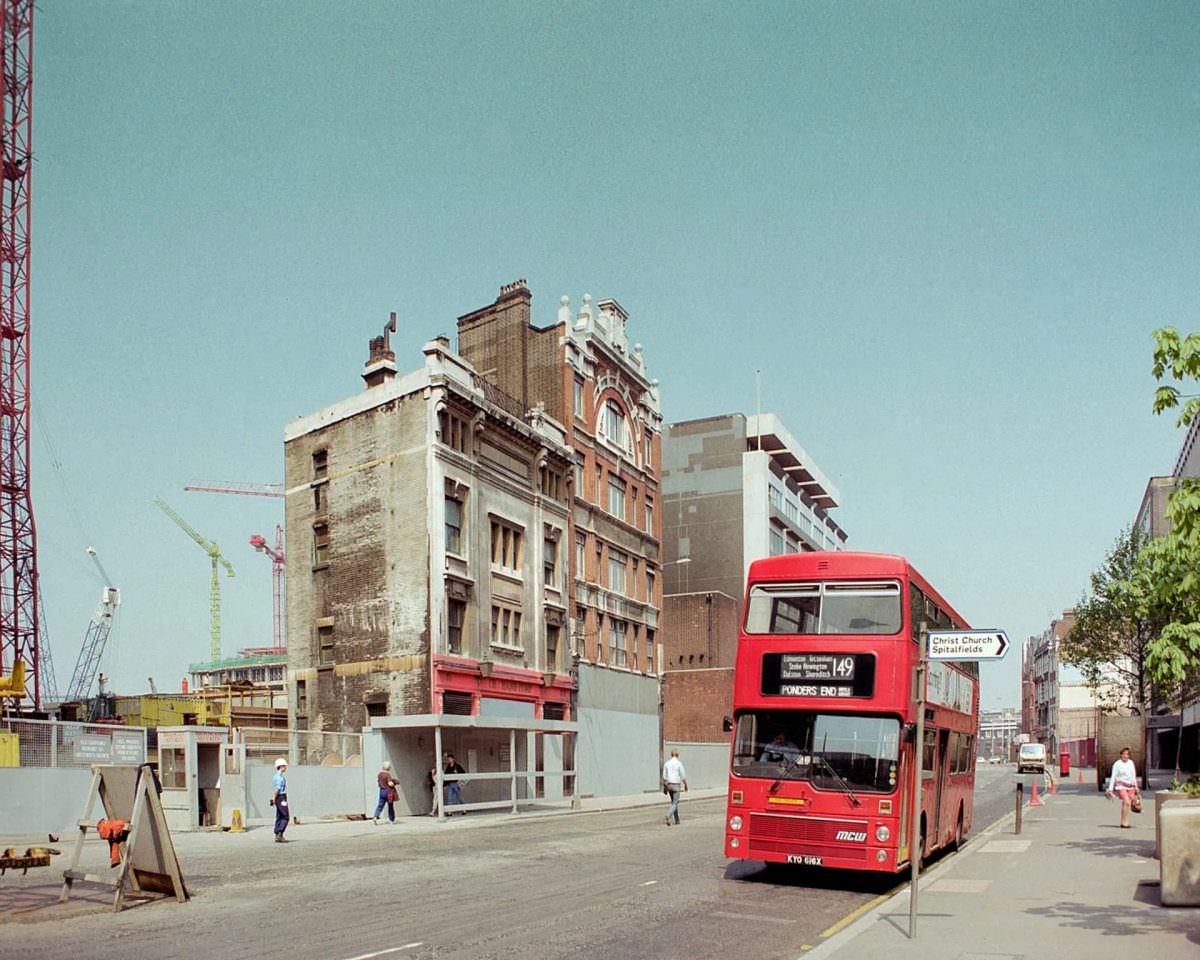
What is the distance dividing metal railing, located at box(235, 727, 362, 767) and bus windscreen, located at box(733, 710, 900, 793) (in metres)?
18.2

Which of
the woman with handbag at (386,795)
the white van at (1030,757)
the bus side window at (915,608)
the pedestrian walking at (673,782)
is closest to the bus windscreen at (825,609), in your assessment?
the bus side window at (915,608)

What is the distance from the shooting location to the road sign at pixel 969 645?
11.5m

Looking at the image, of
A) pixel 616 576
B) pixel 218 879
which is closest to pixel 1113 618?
pixel 616 576

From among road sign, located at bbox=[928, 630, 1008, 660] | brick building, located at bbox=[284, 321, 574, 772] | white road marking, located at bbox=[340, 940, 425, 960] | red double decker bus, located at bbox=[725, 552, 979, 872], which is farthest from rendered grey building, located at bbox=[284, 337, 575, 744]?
road sign, located at bbox=[928, 630, 1008, 660]

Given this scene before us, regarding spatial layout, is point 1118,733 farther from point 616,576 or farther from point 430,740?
point 430,740

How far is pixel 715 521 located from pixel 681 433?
688cm

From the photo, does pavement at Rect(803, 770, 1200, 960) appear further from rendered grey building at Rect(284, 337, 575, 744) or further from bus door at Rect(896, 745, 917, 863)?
rendered grey building at Rect(284, 337, 575, 744)

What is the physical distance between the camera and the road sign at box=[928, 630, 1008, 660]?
11.5 m

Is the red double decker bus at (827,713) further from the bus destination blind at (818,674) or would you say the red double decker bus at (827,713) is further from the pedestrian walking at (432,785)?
the pedestrian walking at (432,785)

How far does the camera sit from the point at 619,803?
4212cm

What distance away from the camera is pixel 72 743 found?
27.3 m

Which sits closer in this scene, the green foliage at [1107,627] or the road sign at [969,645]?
the road sign at [969,645]

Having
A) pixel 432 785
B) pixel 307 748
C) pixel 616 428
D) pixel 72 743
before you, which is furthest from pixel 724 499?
pixel 72 743

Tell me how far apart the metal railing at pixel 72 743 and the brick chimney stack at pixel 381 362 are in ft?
57.7
